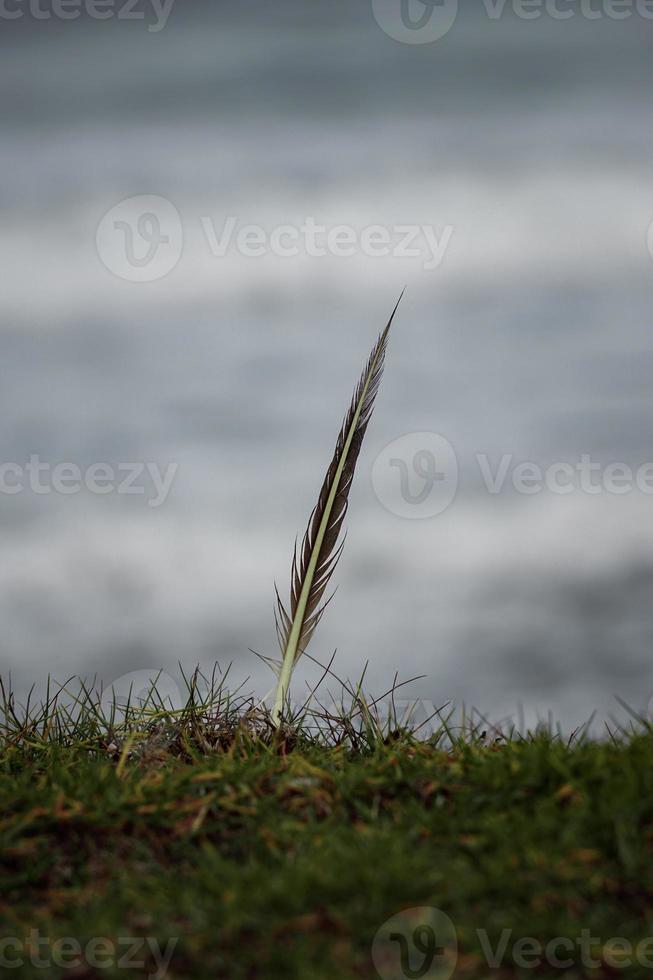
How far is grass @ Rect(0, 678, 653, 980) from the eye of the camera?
2021 mm

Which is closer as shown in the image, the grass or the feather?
the grass

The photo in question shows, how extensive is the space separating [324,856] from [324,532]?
7.38ft

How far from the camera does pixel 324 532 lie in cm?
441

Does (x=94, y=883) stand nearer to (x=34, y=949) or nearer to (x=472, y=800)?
(x=34, y=949)

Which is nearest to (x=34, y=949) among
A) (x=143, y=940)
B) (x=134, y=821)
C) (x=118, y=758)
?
(x=143, y=940)

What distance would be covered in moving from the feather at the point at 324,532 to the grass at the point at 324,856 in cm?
100

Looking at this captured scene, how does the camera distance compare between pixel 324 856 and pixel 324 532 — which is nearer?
pixel 324 856

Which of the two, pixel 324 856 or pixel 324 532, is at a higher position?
pixel 324 532

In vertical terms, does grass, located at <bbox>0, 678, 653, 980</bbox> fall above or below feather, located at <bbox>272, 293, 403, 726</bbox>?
below

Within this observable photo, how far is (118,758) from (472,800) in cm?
174

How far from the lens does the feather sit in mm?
4395

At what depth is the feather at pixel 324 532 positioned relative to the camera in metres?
4.39

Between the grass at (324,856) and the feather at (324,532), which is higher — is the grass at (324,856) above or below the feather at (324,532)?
below

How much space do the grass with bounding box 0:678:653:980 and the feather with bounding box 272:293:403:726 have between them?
3.28 feet
